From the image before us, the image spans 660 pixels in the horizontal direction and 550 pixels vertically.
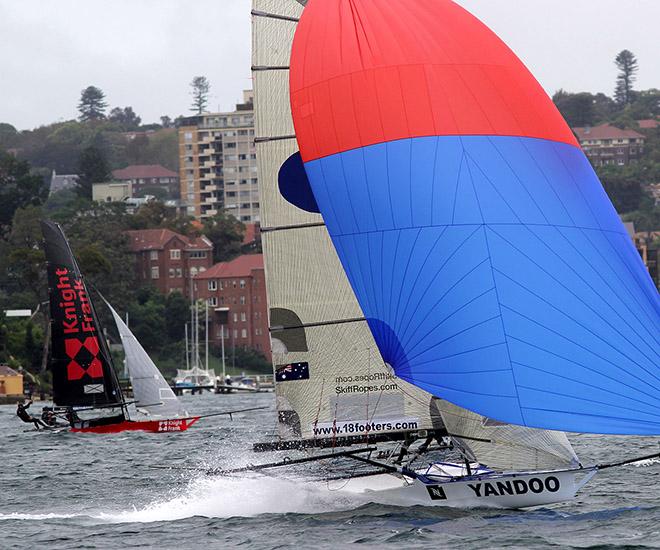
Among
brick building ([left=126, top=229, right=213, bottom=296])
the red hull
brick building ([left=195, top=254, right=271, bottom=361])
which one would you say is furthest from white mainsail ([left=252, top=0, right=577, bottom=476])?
brick building ([left=126, top=229, right=213, bottom=296])

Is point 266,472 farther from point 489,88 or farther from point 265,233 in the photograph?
point 489,88

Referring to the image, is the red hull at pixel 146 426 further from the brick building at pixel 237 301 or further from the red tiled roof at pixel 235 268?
the red tiled roof at pixel 235 268

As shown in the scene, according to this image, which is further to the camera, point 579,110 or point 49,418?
point 579,110

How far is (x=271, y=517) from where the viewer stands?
51.1 feet

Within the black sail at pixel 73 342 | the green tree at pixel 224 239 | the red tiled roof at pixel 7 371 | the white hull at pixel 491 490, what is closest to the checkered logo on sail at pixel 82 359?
the black sail at pixel 73 342

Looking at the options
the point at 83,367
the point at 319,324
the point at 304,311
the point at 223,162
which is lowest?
the point at 83,367

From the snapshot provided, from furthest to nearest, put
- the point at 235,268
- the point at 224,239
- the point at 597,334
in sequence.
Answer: the point at 224,239
the point at 235,268
the point at 597,334

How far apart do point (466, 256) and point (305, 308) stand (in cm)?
260

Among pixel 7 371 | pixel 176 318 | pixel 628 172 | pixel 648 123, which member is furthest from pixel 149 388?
pixel 648 123

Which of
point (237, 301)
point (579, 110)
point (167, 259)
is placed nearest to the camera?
point (237, 301)

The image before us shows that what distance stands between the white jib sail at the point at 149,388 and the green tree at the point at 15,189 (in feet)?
218

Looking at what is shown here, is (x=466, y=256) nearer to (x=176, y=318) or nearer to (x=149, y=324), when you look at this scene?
(x=149, y=324)

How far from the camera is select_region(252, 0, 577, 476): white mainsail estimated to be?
51.0 feet

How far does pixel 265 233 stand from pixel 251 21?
2.33m
